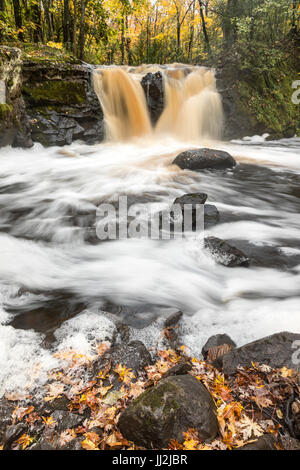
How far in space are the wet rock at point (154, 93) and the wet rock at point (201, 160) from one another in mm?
5794

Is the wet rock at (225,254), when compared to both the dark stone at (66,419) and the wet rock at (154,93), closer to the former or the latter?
the dark stone at (66,419)

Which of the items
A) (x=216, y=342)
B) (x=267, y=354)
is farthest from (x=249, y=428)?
(x=216, y=342)

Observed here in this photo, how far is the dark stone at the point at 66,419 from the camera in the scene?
189 cm

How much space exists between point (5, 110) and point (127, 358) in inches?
346

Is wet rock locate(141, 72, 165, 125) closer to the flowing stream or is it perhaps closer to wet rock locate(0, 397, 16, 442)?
the flowing stream

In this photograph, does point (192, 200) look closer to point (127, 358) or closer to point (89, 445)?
point (127, 358)

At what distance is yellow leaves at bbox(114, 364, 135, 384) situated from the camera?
7.22 feet

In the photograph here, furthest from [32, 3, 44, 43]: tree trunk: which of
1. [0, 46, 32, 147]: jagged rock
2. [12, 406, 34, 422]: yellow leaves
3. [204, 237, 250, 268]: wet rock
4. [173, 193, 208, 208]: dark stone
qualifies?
[12, 406, 34, 422]: yellow leaves

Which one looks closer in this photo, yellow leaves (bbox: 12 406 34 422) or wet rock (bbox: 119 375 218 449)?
wet rock (bbox: 119 375 218 449)

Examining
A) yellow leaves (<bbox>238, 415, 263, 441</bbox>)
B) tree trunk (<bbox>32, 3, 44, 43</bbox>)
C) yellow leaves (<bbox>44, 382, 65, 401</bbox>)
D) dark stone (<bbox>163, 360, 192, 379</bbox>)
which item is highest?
tree trunk (<bbox>32, 3, 44, 43</bbox>)

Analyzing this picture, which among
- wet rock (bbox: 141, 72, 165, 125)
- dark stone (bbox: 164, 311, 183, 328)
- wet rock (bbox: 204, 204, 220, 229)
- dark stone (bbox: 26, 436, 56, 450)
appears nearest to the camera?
dark stone (bbox: 26, 436, 56, 450)

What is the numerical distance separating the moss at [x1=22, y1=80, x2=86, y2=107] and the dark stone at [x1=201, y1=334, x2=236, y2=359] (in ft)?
33.7

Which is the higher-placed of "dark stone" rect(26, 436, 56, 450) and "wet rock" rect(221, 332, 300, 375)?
"wet rock" rect(221, 332, 300, 375)

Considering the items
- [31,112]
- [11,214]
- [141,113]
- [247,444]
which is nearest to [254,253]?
[247,444]
